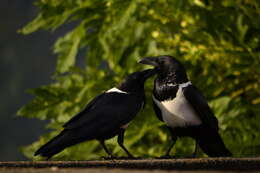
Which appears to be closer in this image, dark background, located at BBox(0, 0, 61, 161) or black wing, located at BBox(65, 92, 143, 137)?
black wing, located at BBox(65, 92, 143, 137)

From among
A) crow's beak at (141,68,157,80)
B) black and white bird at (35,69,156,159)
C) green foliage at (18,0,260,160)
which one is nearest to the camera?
black and white bird at (35,69,156,159)

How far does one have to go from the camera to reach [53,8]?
25.7 ft

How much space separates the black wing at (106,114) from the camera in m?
4.66

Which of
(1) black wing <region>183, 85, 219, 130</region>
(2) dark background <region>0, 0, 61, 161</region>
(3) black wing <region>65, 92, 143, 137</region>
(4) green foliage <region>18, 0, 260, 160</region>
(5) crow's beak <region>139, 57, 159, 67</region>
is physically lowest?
(2) dark background <region>0, 0, 61, 161</region>

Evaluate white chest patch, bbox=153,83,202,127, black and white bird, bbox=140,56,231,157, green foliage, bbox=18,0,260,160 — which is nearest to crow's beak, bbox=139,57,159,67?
black and white bird, bbox=140,56,231,157

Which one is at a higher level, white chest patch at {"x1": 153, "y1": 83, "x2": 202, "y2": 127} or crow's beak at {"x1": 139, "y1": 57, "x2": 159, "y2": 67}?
crow's beak at {"x1": 139, "y1": 57, "x2": 159, "y2": 67}

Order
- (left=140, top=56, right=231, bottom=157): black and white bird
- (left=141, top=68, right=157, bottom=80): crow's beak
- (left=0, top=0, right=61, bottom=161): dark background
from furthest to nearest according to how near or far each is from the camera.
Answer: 1. (left=0, top=0, right=61, bottom=161): dark background
2. (left=140, top=56, right=231, bottom=157): black and white bird
3. (left=141, top=68, right=157, bottom=80): crow's beak

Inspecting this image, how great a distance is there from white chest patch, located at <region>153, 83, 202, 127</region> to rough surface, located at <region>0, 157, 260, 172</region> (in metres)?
0.87

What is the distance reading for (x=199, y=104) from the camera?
5.16m

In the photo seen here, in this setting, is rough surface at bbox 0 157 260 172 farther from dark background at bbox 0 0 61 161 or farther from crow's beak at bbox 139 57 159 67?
dark background at bbox 0 0 61 161

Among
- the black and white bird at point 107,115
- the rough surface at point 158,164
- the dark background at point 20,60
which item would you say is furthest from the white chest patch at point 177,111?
the dark background at point 20,60

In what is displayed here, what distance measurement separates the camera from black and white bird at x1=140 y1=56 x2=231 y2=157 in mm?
5078

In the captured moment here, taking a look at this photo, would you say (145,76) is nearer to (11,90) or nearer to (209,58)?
(209,58)

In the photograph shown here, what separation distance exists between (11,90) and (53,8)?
2209 cm
